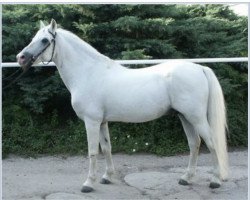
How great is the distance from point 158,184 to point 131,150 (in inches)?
48.0

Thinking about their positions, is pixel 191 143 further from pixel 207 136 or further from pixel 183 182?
pixel 183 182

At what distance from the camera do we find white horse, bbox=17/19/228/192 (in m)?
3.89

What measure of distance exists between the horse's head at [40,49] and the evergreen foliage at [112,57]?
1.63m

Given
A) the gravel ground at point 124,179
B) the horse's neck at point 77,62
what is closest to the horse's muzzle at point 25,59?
the horse's neck at point 77,62

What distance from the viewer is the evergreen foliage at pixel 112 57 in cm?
551

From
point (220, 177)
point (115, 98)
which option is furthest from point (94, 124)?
point (220, 177)

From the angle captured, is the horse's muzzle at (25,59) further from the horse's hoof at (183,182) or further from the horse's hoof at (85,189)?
the horse's hoof at (183,182)

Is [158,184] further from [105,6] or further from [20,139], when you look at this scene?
[105,6]

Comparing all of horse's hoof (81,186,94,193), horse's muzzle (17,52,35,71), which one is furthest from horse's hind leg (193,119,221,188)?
horse's muzzle (17,52,35,71)

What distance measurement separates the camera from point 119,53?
227 inches

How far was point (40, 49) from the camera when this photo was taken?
378cm

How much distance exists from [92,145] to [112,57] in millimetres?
2081

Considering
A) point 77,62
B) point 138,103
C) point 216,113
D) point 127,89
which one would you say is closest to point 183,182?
point 216,113

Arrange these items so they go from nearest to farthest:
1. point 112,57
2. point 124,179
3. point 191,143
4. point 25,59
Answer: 1. point 25,59
2. point 191,143
3. point 124,179
4. point 112,57
